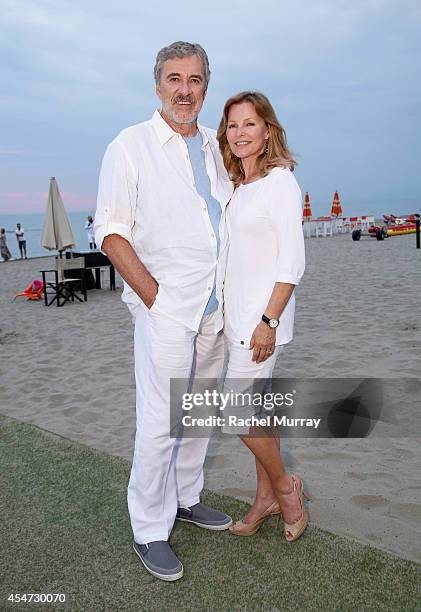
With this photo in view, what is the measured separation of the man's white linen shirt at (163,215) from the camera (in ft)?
7.66

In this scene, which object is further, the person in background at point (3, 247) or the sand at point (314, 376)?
the person in background at point (3, 247)

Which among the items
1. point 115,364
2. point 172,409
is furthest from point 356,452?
point 115,364

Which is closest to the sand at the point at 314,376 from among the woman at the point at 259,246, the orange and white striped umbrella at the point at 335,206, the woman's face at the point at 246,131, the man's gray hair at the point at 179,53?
the woman at the point at 259,246

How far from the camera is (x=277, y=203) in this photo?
233 cm

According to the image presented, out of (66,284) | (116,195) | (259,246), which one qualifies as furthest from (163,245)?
(66,284)

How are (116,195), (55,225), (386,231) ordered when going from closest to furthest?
(116,195)
(55,225)
(386,231)

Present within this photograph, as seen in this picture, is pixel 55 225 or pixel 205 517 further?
pixel 55 225

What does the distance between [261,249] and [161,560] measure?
4.66 feet

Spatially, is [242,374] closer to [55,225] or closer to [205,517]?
[205,517]

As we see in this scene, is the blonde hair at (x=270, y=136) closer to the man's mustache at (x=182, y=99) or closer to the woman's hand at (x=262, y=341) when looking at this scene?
the man's mustache at (x=182, y=99)

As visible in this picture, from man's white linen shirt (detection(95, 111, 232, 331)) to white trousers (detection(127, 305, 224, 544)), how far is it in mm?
103

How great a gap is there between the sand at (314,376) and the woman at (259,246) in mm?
770

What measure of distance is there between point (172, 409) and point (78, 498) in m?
1.05

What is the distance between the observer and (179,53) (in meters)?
2.40
